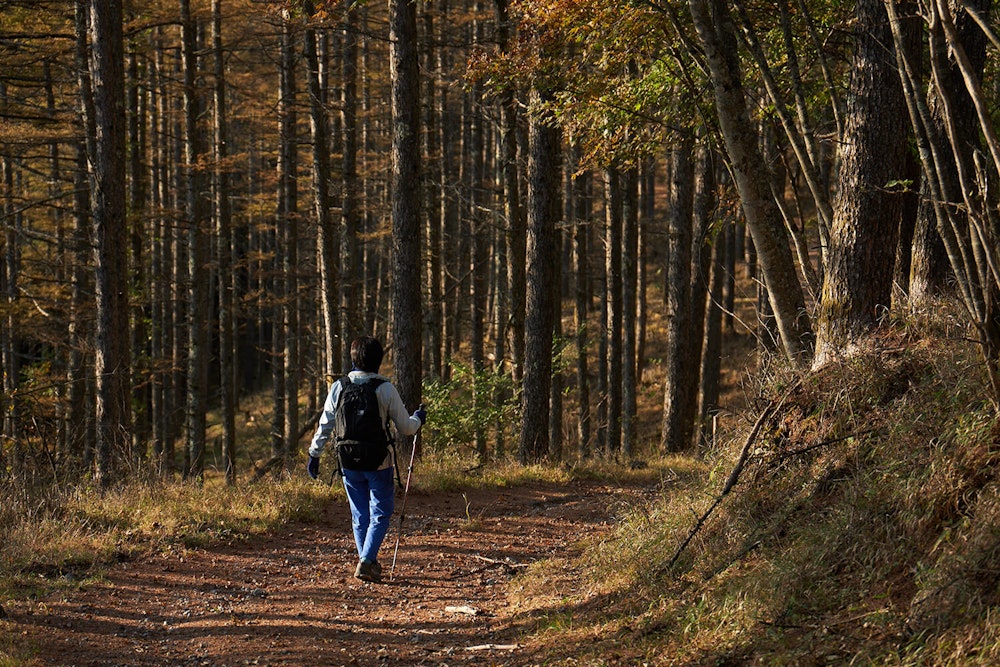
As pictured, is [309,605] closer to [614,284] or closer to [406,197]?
[406,197]

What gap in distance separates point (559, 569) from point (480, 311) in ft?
47.1

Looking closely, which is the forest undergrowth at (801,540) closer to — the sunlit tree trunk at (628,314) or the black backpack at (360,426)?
the black backpack at (360,426)

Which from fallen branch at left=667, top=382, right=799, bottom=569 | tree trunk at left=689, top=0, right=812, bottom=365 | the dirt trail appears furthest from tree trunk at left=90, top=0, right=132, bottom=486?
tree trunk at left=689, top=0, right=812, bottom=365

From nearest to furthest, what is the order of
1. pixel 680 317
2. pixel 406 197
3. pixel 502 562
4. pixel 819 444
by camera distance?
pixel 819 444
pixel 502 562
pixel 406 197
pixel 680 317

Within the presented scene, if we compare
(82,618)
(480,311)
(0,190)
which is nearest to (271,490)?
(82,618)

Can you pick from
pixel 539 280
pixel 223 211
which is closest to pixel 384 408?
pixel 539 280

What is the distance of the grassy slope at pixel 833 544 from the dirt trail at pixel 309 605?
639 millimetres

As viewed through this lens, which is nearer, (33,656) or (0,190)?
(33,656)

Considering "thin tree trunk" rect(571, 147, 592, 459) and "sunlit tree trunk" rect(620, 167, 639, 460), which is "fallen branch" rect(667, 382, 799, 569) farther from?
"sunlit tree trunk" rect(620, 167, 639, 460)

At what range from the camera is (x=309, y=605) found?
285 inches

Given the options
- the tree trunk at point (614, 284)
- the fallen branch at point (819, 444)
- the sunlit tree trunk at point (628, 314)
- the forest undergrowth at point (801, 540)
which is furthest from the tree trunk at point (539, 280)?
the fallen branch at point (819, 444)

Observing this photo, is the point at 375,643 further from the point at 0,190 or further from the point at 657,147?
the point at 0,190

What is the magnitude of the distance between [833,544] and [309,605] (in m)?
3.94

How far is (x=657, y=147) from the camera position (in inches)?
508
